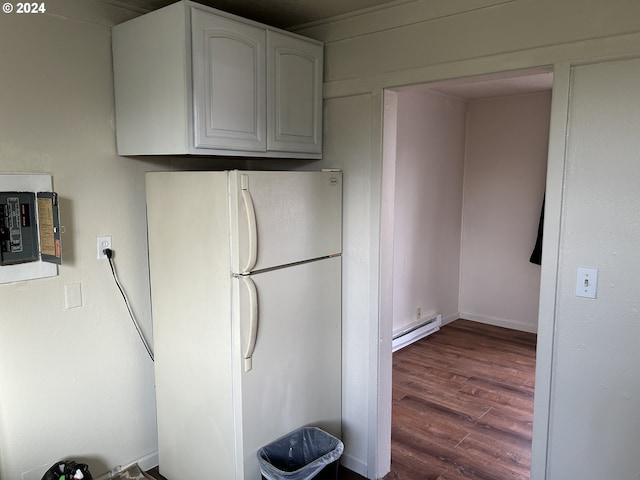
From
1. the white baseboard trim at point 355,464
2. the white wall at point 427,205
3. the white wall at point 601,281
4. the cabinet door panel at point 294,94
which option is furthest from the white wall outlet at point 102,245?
the white wall at point 427,205

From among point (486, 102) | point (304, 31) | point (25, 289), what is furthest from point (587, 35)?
point (486, 102)

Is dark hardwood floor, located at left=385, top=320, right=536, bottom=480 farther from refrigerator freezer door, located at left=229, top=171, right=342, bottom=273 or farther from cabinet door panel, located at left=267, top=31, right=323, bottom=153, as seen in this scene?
cabinet door panel, located at left=267, top=31, right=323, bottom=153

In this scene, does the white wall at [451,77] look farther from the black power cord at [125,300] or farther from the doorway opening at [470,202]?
the doorway opening at [470,202]

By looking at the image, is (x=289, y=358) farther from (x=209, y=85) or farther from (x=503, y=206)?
(x=503, y=206)

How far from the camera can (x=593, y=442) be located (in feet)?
6.47

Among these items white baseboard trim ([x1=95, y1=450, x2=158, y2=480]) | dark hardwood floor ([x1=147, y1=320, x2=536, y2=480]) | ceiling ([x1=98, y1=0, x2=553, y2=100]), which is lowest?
dark hardwood floor ([x1=147, y1=320, x2=536, y2=480])

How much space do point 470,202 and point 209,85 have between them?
389 cm

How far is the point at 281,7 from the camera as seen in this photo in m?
2.42

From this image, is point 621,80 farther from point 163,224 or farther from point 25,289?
point 25,289

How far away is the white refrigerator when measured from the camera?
7.01ft

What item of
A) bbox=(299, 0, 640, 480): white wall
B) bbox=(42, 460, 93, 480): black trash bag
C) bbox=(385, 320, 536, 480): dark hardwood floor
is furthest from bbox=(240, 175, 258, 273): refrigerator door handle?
bbox=(385, 320, 536, 480): dark hardwood floor

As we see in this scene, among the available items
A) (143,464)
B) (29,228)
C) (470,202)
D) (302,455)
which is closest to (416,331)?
(470,202)

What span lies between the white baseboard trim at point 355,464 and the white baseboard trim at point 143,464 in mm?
1049

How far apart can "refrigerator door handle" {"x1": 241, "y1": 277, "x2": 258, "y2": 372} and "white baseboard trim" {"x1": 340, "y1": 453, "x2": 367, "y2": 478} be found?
0.99m
